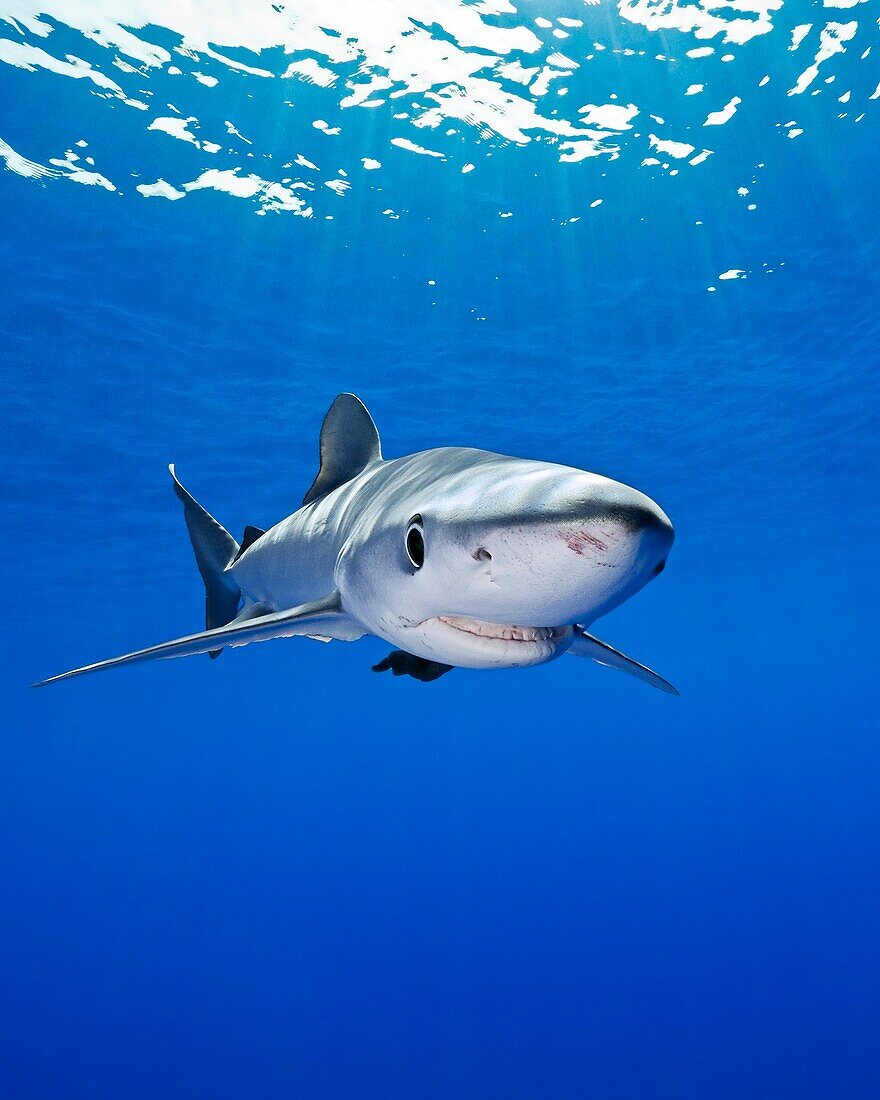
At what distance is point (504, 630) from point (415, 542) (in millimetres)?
378

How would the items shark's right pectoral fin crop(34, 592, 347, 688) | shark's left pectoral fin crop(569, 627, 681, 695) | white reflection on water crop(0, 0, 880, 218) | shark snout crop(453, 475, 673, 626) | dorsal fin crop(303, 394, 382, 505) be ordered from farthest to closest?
white reflection on water crop(0, 0, 880, 218), dorsal fin crop(303, 394, 382, 505), shark's left pectoral fin crop(569, 627, 681, 695), shark's right pectoral fin crop(34, 592, 347, 688), shark snout crop(453, 475, 673, 626)

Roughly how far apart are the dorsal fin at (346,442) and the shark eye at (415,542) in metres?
2.12

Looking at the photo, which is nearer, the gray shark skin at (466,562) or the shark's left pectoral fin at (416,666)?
the gray shark skin at (466,562)

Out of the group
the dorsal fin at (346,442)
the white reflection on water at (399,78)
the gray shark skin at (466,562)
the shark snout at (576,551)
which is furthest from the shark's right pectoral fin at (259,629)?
the white reflection on water at (399,78)

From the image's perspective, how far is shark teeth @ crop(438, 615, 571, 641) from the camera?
6.68 feet

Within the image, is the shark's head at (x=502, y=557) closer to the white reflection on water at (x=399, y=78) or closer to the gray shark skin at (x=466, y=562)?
the gray shark skin at (x=466, y=562)

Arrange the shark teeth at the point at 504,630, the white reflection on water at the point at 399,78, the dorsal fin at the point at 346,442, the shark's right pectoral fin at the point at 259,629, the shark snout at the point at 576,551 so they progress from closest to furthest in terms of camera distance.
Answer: the shark snout at the point at 576,551, the shark teeth at the point at 504,630, the shark's right pectoral fin at the point at 259,629, the dorsal fin at the point at 346,442, the white reflection on water at the point at 399,78

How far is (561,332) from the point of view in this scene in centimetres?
1448

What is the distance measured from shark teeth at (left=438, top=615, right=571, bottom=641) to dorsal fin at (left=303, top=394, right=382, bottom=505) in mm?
2240

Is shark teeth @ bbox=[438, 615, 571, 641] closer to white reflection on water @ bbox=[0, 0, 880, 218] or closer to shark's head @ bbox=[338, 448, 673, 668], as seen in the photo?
shark's head @ bbox=[338, 448, 673, 668]

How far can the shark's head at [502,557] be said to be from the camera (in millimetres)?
1519

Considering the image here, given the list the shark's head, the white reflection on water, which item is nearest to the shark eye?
the shark's head

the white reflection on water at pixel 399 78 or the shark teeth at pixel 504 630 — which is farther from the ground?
the white reflection on water at pixel 399 78

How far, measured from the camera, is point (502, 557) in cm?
168
